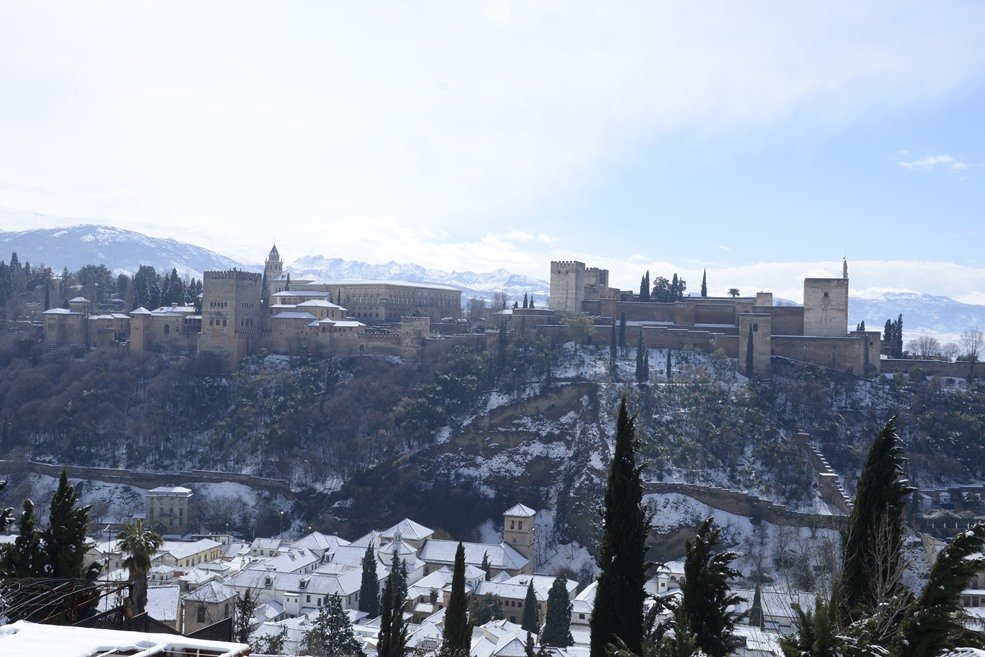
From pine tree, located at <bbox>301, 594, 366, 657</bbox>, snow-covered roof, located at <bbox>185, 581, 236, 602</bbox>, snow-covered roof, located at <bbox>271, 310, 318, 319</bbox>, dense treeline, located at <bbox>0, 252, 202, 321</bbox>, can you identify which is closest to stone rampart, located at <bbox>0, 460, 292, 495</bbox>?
snow-covered roof, located at <bbox>271, 310, 318, 319</bbox>

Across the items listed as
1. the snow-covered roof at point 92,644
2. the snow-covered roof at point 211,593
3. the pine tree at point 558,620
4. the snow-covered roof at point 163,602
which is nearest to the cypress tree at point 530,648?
the pine tree at point 558,620

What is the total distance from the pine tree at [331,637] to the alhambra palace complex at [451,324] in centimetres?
2853

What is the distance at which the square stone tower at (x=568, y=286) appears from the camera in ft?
199

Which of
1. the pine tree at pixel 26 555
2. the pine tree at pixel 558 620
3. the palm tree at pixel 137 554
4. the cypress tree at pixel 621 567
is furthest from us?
the pine tree at pixel 558 620

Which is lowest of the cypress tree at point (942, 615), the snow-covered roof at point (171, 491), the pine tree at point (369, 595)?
the pine tree at point (369, 595)

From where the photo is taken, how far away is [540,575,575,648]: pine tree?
106 ft

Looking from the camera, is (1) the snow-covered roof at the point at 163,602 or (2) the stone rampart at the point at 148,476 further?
(2) the stone rampart at the point at 148,476

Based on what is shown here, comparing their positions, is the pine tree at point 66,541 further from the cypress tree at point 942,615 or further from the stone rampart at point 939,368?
the stone rampart at point 939,368

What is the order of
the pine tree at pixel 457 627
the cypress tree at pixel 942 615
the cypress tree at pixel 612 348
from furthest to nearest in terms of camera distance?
the cypress tree at pixel 612 348
the pine tree at pixel 457 627
the cypress tree at pixel 942 615

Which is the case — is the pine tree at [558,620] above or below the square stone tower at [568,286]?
below

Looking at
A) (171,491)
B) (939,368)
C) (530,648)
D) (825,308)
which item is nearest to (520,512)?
(171,491)

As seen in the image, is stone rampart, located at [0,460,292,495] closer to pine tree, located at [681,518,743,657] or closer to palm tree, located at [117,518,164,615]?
palm tree, located at [117,518,164,615]

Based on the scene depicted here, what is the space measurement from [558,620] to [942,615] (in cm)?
2335

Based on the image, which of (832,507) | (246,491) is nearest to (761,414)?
(832,507)
